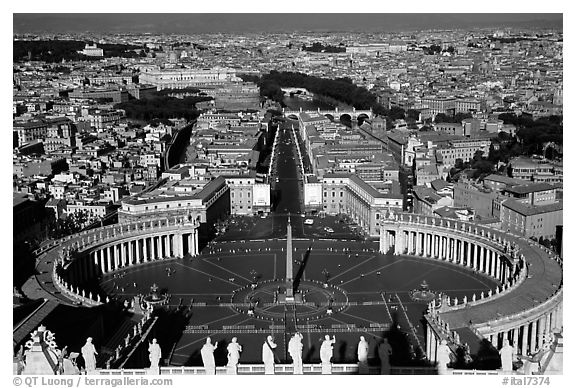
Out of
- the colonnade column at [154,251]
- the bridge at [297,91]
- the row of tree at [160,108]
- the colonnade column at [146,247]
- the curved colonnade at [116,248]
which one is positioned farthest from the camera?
the bridge at [297,91]

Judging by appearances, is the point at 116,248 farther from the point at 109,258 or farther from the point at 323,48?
the point at 323,48

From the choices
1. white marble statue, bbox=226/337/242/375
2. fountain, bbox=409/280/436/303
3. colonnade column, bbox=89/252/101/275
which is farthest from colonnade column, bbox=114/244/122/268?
white marble statue, bbox=226/337/242/375

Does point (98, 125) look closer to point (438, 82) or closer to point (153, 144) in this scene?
point (153, 144)

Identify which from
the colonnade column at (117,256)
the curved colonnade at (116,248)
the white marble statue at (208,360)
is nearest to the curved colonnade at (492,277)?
the white marble statue at (208,360)

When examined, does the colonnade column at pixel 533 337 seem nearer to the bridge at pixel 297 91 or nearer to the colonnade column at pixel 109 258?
the colonnade column at pixel 109 258

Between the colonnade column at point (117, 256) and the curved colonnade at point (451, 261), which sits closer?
the curved colonnade at point (451, 261)

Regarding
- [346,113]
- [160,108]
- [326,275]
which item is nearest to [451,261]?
[326,275]

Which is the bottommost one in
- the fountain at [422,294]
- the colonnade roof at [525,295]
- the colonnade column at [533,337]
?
the fountain at [422,294]
